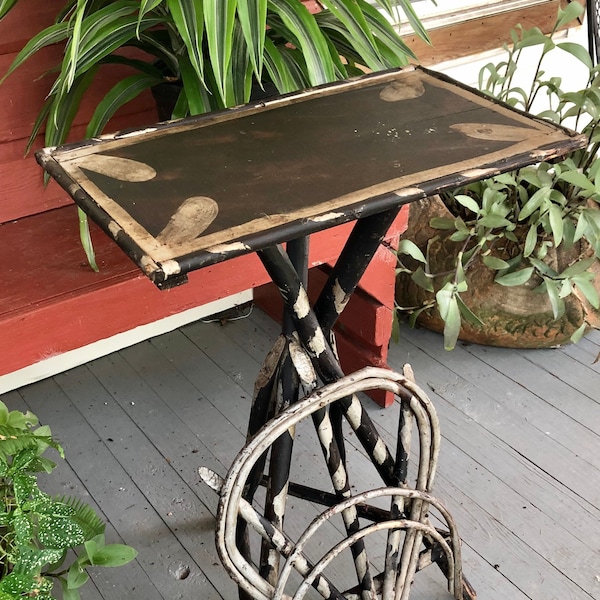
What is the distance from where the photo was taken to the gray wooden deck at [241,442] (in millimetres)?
1703

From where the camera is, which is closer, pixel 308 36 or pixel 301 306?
pixel 301 306

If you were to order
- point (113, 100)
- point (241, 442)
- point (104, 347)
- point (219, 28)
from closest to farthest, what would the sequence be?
point (219, 28), point (113, 100), point (241, 442), point (104, 347)

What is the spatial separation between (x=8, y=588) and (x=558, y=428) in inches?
58.2

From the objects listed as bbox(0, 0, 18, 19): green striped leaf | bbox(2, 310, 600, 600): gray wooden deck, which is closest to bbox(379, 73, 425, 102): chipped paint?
bbox(0, 0, 18, 19): green striped leaf

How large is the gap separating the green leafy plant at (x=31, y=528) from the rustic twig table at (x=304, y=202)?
28 cm

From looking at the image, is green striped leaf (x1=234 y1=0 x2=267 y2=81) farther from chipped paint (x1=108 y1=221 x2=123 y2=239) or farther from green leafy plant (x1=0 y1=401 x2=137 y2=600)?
green leafy plant (x1=0 y1=401 x2=137 y2=600)

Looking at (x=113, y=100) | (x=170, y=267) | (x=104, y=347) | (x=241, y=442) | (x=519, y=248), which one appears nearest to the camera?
(x=170, y=267)

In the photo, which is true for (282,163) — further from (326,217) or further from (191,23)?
(191,23)

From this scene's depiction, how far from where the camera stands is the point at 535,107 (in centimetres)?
301

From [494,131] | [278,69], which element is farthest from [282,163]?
[278,69]

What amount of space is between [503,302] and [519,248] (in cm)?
17

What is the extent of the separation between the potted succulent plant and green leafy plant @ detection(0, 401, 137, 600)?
1106mm

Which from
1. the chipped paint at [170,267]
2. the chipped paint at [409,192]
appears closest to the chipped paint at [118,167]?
the chipped paint at [170,267]

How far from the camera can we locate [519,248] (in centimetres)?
225
